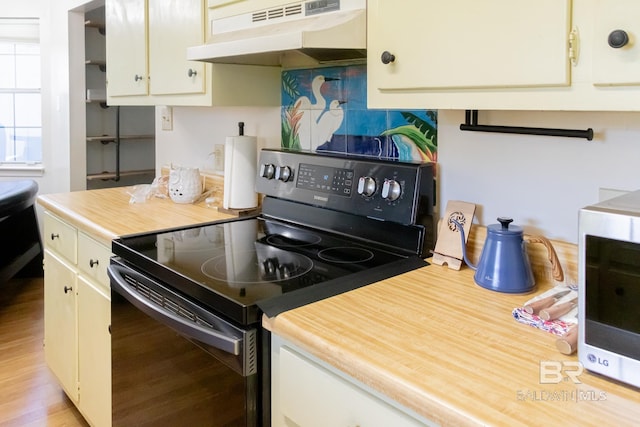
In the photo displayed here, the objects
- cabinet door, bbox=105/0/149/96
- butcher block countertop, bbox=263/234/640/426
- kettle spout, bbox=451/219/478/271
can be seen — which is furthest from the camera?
cabinet door, bbox=105/0/149/96

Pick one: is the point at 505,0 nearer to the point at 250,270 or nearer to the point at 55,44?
the point at 250,270

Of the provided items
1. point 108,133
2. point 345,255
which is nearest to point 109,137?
point 108,133

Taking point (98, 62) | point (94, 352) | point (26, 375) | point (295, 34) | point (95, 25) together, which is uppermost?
point (95, 25)

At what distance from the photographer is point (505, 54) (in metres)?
0.99

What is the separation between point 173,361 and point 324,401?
0.50 m

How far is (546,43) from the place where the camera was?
935 mm

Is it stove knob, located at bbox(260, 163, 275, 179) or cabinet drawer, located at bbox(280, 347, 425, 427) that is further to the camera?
stove knob, located at bbox(260, 163, 275, 179)

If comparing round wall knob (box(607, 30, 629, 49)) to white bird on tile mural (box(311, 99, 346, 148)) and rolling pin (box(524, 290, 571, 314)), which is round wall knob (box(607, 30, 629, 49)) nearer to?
rolling pin (box(524, 290, 571, 314))

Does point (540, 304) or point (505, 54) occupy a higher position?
point (505, 54)

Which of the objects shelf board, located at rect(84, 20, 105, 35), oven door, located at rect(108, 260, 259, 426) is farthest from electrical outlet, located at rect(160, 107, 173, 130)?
shelf board, located at rect(84, 20, 105, 35)

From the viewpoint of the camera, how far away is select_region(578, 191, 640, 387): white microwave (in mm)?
771

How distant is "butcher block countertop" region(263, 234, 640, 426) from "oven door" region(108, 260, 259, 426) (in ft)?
0.44

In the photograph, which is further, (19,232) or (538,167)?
(19,232)

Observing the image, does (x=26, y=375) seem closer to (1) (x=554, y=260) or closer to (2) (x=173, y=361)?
(2) (x=173, y=361)
